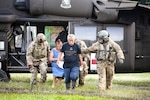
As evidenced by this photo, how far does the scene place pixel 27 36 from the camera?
16141mm

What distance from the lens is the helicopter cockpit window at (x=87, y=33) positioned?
15734 millimetres

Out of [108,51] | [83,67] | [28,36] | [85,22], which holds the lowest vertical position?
[83,67]

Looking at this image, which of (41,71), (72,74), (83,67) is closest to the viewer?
(72,74)

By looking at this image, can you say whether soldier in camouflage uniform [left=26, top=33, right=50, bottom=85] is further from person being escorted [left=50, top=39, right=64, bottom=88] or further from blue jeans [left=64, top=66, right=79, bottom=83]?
blue jeans [left=64, top=66, right=79, bottom=83]

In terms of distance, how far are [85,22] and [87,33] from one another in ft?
1.18

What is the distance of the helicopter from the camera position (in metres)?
15.4

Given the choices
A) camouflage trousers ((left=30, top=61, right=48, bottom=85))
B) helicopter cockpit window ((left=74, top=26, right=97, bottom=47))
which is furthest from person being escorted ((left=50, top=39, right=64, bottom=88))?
helicopter cockpit window ((left=74, top=26, right=97, bottom=47))

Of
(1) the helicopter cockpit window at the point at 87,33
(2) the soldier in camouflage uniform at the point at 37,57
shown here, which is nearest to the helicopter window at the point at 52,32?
(1) the helicopter cockpit window at the point at 87,33

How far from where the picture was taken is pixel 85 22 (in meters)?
15.7

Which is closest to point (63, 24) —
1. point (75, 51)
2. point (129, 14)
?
point (129, 14)

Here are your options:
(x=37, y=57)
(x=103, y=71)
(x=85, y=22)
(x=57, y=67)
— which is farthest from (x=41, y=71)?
(x=85, y=22)

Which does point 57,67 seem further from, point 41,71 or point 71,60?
point 71,60

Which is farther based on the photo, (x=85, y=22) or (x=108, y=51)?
(x=85, y=22)

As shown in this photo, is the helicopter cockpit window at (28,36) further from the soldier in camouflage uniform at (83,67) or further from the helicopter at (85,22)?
the soldier in camouflage uniform at (83,67)
